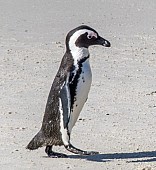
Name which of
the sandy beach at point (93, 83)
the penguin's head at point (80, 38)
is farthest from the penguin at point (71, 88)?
the sandy beach at point (93, 83)

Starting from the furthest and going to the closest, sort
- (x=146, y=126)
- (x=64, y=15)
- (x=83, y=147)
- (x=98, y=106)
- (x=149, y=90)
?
1. (x=64, y=15)
2. (x=149, y=90)
3. (x=98, y=106)
4. (x=146, y=126)
5. (x=83, y=147)

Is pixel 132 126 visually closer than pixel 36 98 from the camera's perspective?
Yes

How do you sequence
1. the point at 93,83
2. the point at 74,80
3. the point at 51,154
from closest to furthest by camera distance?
Answer: the point at 74,80 → the point at 51,154 → the point at 93,83

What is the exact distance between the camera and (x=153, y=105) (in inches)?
305

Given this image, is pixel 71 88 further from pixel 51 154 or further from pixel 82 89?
pixel 51 154

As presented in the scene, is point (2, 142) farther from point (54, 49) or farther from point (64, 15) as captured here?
point (64, 15)

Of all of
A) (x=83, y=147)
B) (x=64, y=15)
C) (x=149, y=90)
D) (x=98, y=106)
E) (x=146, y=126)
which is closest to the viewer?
(x=83, y=147)

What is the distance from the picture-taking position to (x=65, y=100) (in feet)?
19.6

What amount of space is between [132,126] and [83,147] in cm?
72

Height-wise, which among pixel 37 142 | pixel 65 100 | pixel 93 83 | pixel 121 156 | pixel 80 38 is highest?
pixel 80 38

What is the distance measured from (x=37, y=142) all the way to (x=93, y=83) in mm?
2450

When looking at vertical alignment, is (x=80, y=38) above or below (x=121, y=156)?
above

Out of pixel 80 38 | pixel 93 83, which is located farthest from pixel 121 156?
pixel 93 83

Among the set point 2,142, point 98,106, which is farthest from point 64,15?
point 2,142
